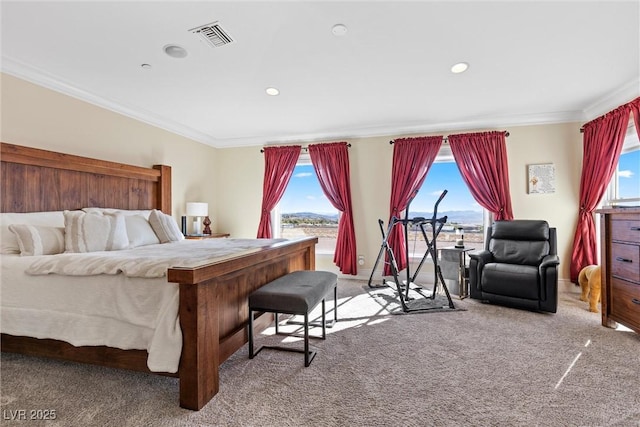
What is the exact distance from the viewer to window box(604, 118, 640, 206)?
346 centimetres

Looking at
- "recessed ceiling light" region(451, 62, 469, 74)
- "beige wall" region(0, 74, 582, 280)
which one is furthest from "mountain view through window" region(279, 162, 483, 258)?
"recessed ceiling light" region(451, 62, 469, 74)

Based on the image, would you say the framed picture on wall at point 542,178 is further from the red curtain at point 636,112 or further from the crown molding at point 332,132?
the red curtain at point 636,112

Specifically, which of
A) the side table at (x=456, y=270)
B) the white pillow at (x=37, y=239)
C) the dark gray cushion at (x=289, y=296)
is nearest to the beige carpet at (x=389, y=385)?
the dark gray cushion at (x=289, y=296)

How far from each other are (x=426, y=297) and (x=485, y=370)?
5.88ft

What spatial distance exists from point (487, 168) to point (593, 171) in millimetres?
1200

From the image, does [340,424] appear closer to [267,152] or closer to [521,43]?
[521,43]

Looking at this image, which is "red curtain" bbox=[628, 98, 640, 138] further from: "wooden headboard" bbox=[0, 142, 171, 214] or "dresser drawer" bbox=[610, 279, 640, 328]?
"wooden headboard" bbox=[0, 142, 171, 214]

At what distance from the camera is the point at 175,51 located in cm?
262

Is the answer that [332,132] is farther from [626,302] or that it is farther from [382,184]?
[626,302]

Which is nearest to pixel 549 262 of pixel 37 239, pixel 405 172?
pixel 405 172

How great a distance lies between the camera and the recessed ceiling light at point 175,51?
256cm

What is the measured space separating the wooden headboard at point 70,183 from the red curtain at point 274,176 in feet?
5.24

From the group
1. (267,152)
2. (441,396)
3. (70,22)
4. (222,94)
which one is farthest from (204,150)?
(441,396)

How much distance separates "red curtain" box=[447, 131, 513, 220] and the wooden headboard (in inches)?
170
